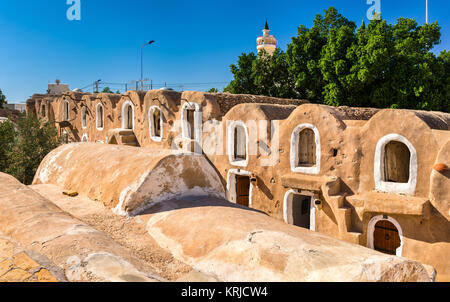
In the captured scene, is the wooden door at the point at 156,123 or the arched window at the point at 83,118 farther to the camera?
the arched window at the point at 83,118

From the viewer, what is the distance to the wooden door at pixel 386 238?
10734 millimetres

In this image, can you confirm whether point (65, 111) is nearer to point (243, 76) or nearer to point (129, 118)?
point (129, 118)

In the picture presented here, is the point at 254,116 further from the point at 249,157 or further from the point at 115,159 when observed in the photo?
the point at 115,159

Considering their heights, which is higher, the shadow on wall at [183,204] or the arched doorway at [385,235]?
the shadow on wall at [183,204]

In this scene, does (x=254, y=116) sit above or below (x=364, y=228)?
above

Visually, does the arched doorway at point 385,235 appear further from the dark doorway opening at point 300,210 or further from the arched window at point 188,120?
the arched window at point 188,120

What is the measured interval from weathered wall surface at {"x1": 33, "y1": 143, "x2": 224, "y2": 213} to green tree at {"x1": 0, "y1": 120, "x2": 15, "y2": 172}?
12.5m

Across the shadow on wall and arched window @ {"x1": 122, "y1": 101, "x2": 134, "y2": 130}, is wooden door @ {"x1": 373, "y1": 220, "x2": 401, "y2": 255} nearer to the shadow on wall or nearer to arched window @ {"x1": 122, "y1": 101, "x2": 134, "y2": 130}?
the shadow on wall

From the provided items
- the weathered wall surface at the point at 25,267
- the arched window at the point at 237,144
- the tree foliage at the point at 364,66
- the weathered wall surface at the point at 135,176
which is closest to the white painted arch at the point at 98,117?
the tree foliage at the point at 364,66

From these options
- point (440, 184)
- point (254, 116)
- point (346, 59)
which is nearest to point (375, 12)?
point (346, 59)

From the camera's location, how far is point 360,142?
1115 centimetres

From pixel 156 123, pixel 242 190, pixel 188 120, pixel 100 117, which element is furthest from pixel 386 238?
pixel 100 117

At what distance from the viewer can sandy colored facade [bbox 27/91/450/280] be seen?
31.7ft

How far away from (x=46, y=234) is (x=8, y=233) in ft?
1.85
